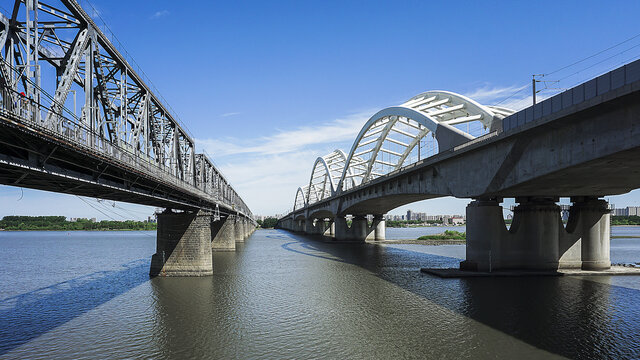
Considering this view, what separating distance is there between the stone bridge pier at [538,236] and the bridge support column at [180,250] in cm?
2114

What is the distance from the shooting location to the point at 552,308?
20.8m

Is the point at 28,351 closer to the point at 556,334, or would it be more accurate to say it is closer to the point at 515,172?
A: the point at 556,334

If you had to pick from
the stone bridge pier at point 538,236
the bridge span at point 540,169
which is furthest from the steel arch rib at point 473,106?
the stone bridge pier at point 538,236

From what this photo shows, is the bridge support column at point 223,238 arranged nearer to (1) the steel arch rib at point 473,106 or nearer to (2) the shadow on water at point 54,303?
(2) the shadow on water at point 54,303

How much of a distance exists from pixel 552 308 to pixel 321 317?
39.0 feet

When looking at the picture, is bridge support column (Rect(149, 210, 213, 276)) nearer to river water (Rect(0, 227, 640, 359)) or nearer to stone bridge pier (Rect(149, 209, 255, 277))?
stone bridge pier (Rect(149, 209, 255, 277))

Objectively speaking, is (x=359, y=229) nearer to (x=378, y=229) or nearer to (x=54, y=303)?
(x=378, y=229)

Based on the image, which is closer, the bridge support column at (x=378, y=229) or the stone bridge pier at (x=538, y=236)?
the stone bridge pier at (x=538, y=236)

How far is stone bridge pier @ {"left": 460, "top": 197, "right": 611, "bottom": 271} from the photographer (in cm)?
3050

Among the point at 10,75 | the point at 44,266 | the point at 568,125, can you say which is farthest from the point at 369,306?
the point at 44,266

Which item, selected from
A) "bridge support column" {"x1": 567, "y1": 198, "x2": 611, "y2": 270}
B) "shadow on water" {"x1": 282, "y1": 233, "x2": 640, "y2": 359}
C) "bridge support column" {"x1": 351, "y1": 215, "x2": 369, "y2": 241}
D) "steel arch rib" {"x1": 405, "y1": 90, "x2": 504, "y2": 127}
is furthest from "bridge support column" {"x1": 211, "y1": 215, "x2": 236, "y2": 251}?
"bridge support column" {"x1": 567, "y1": 198, "x2": 611, "y2": 270}

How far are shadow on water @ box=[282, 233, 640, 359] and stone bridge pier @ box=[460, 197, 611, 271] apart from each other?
228 cm

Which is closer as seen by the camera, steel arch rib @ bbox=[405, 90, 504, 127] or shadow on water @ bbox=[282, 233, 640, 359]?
shadow on water @ bbox=[282, 233, 640, 359]

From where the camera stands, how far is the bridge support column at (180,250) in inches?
1307
